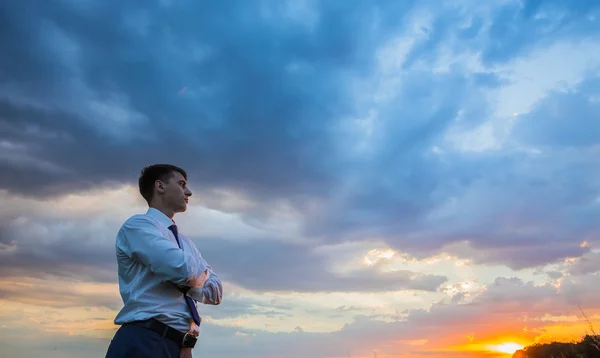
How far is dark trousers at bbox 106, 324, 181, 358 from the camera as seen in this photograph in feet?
12.2

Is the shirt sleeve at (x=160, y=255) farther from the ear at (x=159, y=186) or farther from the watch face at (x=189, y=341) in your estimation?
the ear at (x=159, y=186)

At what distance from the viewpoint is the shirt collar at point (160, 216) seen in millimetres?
4535

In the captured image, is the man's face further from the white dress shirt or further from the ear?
the white dress shirt

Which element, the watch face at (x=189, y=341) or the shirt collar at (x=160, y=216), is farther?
the shirt collar at (x=160, y=216)

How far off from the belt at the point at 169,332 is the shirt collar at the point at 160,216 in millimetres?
995

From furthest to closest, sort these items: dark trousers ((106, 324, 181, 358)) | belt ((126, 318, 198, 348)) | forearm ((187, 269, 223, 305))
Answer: forearm ((187, 269, 223, 305)) < belt ((126, 318, 198, 348)) < dark trousers ((106, 324, 181, 358))

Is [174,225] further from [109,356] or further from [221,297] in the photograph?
[109,356]

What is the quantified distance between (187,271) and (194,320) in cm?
60

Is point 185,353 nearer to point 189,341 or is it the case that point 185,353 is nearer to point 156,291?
point 189,341

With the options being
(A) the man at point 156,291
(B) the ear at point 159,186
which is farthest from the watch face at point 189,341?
(B) the ear at point 159,186

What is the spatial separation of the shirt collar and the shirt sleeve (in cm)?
39

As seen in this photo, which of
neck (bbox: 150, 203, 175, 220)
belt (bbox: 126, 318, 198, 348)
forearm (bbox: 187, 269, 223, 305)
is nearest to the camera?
belt (bbox: 126, 318, 198, 348)

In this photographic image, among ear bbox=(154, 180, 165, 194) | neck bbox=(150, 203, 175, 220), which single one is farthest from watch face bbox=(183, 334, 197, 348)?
ear bbox=(154, 180, 165, 194)

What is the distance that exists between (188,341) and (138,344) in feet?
1.60
